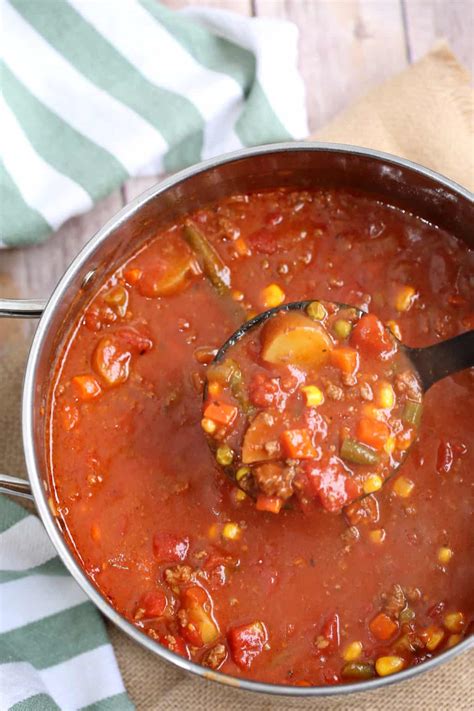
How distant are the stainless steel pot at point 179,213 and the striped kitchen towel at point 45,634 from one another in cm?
59

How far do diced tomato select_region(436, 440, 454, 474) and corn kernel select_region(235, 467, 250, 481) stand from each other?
0.78m

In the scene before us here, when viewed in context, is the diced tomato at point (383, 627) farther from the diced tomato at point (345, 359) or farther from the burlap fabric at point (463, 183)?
the diced tomato at point (345, 359)

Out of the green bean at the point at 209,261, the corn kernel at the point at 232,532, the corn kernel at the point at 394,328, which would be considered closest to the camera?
the corn kernel at the point at 232,532

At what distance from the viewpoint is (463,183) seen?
4.12 m

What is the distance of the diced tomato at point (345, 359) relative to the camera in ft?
11.0

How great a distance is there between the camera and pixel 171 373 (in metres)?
3.67

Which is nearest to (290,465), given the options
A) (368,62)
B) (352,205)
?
(352,205)

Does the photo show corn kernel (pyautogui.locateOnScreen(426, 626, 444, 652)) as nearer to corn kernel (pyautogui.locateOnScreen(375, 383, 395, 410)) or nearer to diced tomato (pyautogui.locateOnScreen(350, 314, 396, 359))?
corn kernel (pyautogui.locateOnScreen(375, 383, 395, 410))

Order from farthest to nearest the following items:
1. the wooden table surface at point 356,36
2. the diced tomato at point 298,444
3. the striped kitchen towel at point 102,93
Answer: the wooden table surface at point 356,36 < the striped kitchen towel at point 102,93 < the diced tomato at point 298,444

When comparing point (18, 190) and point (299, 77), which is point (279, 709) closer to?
point (18, 190)

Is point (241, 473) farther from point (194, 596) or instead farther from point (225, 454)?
point (194, 596)

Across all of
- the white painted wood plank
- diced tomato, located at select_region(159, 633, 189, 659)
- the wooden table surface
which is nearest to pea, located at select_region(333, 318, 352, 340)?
diced tomato, located at select_region(159, 633, 189, 659)

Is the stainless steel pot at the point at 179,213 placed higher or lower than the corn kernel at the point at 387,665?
higher

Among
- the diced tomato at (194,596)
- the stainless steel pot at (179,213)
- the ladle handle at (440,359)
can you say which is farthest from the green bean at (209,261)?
the diced tomato at (194,596)
